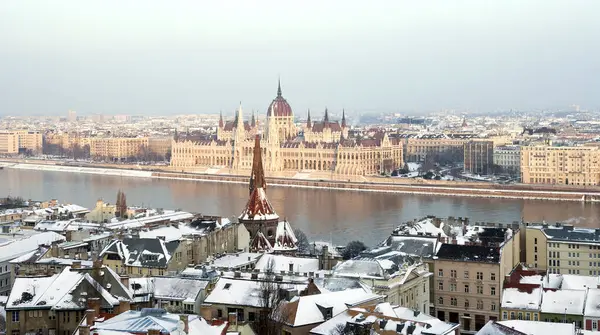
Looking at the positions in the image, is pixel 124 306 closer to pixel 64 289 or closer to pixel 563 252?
pixel 64 289

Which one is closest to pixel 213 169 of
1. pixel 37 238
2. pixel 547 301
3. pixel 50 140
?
pixel 50 140

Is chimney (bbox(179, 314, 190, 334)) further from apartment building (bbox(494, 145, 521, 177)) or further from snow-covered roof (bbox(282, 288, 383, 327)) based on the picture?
apartment building (bbox(494, 145, 521, 177))

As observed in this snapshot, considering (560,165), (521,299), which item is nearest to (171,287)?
(521,299)

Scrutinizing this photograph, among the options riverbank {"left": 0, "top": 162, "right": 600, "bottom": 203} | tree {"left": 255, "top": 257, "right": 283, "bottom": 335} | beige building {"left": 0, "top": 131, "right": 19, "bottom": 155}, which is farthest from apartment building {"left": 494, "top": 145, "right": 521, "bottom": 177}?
beige building {"left": 0, "top": 131, "right": 19, "bottom": 155}

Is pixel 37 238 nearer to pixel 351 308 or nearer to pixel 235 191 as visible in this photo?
pixel 351 308

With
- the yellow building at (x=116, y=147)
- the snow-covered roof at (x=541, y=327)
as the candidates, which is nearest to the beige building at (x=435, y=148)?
the yellow building at (x=116, y=147)

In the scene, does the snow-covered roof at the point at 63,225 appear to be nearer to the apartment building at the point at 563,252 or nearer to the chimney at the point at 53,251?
the chimney at the point at 53,251
